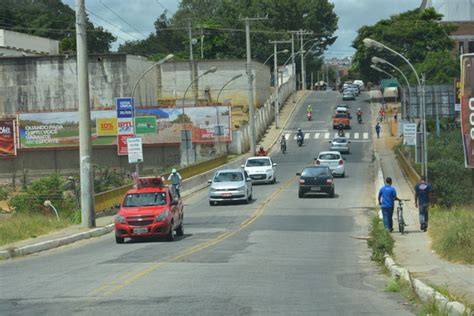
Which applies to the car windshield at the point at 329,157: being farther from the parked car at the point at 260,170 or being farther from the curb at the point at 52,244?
the curb at the point at 52,244

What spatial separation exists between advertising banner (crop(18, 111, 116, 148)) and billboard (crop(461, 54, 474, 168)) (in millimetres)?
64628

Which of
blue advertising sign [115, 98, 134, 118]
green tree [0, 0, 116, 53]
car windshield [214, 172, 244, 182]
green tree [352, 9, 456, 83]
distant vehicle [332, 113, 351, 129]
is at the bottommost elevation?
car windshield [214, 172, 244, 182]

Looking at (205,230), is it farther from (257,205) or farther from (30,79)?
(30,79)

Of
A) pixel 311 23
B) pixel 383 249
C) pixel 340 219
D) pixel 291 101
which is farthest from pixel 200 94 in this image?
pixel 383 249

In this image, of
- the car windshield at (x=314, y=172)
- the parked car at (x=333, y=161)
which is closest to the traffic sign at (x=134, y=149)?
the car windshield at (x=314, y=172)

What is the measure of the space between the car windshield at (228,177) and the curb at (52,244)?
414 inches

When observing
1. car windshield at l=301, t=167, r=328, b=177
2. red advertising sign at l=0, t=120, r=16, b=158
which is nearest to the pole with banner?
car windshield at l=301, t=167, r=328, b=177

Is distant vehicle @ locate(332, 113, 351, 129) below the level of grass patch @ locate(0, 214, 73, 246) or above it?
above

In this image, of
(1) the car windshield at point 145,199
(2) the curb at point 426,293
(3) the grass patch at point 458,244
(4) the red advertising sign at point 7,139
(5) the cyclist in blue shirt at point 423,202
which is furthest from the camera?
(4) the red advertising sign at point 7,139

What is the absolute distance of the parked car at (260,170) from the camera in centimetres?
5166

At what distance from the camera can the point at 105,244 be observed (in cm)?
2600

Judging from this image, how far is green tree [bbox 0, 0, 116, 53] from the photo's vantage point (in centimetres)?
12862

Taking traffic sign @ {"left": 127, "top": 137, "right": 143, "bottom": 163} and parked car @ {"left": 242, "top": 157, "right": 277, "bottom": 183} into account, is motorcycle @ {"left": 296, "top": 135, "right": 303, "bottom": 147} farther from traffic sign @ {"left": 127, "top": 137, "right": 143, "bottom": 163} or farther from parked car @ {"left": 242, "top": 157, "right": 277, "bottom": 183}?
traffic sign @ {"left": 127, "top": 137, "right": 143, "bottom": 163}

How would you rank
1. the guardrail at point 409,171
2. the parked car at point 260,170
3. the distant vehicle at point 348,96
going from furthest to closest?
the distant vehicle at point 348,96, the parked car at point 260,170, the guardrail at point 409,171
